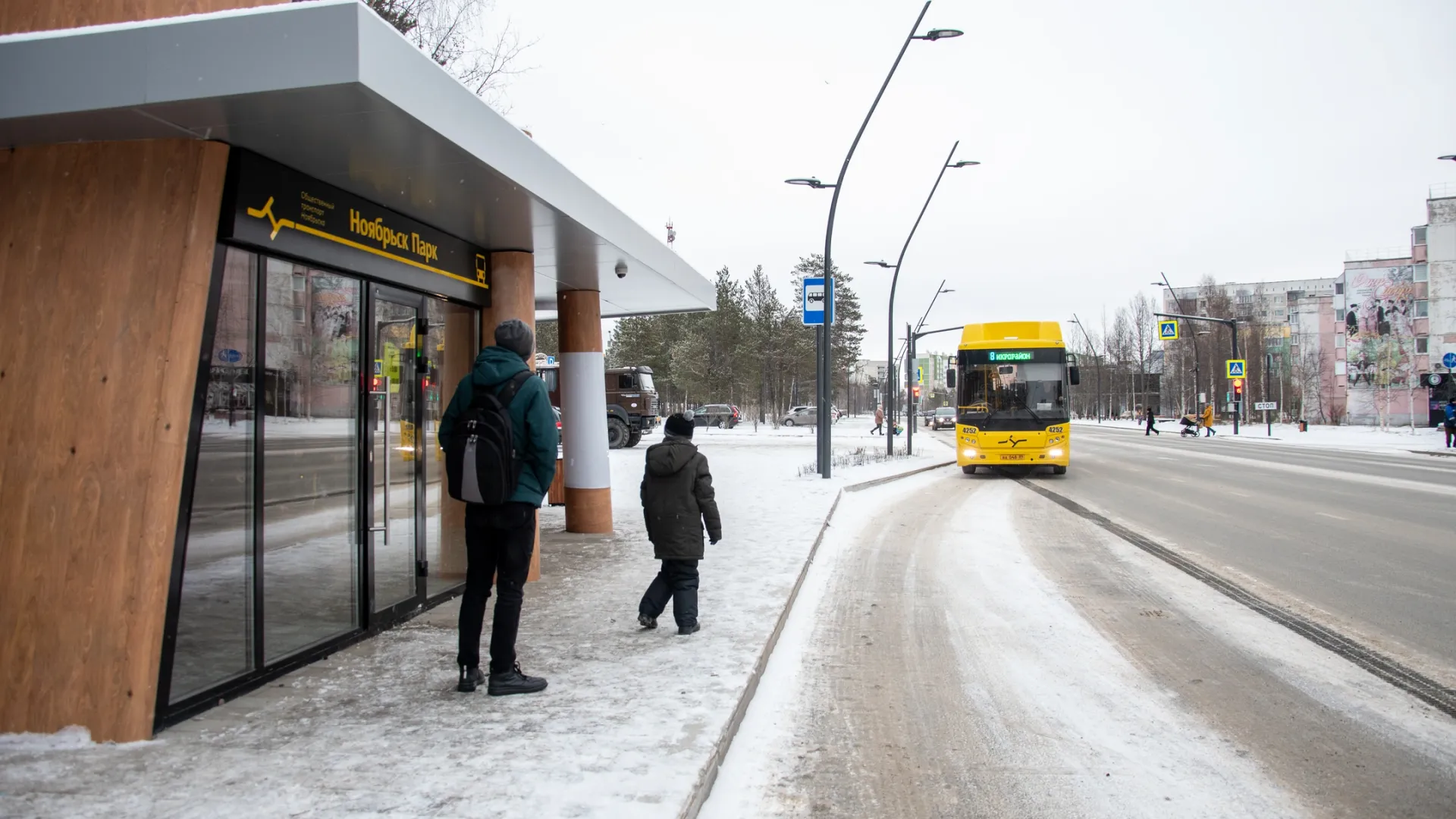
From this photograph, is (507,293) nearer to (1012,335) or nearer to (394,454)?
(394,454)

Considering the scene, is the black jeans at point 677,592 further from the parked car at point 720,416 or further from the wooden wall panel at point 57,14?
the parked car at point 720,416

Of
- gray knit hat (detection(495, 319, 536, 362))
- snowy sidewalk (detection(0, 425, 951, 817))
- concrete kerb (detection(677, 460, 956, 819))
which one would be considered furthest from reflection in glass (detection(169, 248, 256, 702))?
concrete kerb (detection(677, 460, 956, 819))

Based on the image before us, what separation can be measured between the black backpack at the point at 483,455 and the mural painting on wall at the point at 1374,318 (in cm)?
8846

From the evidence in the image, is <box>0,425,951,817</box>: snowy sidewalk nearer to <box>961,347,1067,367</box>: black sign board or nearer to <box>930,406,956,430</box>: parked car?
<box>961,347,1067,367</box>: black sign board

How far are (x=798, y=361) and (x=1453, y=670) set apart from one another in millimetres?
64156

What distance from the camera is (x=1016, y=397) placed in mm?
20391

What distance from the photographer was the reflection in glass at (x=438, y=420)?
7008mm

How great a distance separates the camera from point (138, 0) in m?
4.59

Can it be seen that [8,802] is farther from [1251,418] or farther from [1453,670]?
[1251,418]

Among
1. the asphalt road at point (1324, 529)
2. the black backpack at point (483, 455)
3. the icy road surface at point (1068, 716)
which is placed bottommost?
the icy road surface at point (1068, 716)

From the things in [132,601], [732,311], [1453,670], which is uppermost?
[732,311]

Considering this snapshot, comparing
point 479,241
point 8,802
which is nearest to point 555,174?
point 479,241

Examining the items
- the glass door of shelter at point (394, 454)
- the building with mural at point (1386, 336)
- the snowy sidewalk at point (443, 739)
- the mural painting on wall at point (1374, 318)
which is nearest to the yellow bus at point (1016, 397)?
the snowy sidewalk at point (443, 739)

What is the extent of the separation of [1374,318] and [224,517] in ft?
327
